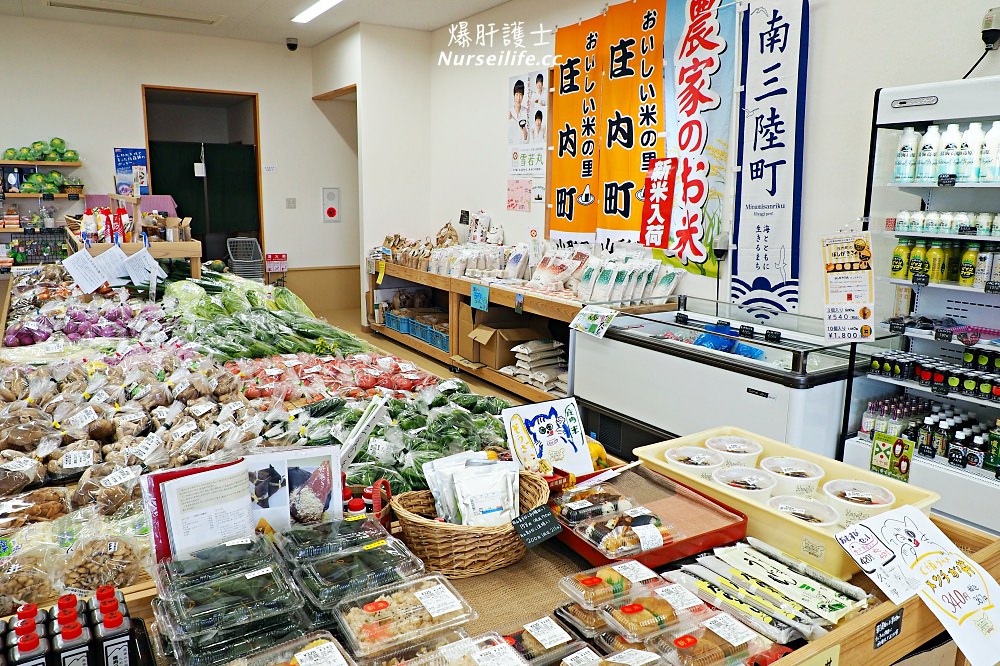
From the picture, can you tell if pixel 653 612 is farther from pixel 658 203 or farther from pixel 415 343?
pixel 415 343

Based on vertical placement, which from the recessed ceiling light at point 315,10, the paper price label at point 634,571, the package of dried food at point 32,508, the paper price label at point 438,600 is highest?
the recessed ceiling light at point 315,10

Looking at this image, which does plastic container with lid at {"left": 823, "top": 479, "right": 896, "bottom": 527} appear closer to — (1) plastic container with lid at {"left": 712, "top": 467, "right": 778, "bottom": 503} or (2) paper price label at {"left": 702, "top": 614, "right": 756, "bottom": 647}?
(1) plastic container with lid at {"left": 712, "top": 467, "right": 778, "bottom": 503}

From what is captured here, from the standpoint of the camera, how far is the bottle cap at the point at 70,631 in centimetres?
104

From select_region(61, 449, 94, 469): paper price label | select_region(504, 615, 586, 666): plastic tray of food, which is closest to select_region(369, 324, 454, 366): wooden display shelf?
select_region(61, 449, 94, 469): paper price label

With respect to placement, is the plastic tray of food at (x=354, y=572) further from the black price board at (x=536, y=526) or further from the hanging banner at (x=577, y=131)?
the hanging banner at (x=577, y=131)

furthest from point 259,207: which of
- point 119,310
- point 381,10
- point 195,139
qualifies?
point 119,310

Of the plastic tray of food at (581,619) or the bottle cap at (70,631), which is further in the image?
the plastic tray of food at (581,619)

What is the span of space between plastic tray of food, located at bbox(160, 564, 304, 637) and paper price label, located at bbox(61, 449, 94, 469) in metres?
1.00

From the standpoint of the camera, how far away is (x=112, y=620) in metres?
1.08

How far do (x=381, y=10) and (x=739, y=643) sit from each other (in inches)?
273

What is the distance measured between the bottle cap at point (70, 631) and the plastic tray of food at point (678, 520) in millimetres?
914

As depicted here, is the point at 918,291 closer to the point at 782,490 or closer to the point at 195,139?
the point at 782,490

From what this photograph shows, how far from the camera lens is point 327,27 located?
302 inches

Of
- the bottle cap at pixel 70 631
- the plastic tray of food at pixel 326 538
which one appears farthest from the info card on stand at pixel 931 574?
the bottle cap at pixel 70 631
